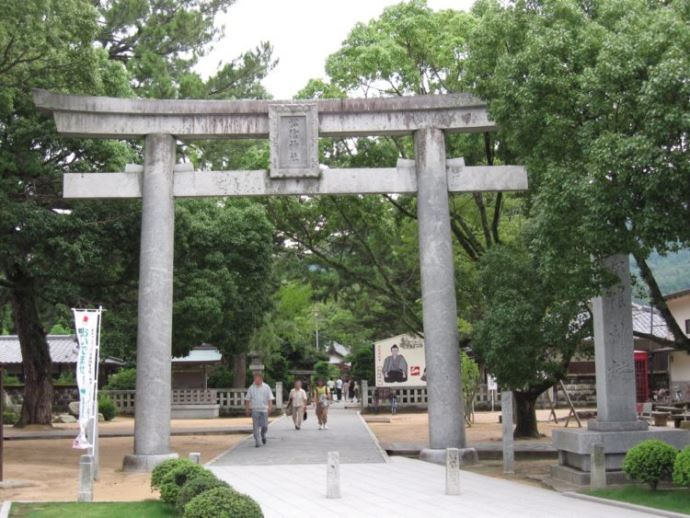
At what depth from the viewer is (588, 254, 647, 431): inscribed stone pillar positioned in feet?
44.2

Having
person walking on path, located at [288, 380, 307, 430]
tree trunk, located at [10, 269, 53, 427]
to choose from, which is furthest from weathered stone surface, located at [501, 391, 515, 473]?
tree trunk, located at [10, 269, 53, 427]

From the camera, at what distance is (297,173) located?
16.9 metres

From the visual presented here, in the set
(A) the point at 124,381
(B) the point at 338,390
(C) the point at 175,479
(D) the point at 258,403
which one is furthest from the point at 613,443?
(B) the point at 338,390

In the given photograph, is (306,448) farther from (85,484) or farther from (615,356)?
(85,484)

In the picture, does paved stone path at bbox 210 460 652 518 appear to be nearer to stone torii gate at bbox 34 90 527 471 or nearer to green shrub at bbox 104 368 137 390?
stone torii gate at bbox 34 90 527 471

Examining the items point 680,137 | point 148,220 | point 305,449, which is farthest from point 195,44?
point 680,137

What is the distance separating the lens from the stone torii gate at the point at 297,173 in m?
16.4

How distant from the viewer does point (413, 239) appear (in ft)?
91.9

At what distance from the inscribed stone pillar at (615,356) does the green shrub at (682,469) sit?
246cm

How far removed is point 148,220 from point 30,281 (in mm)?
8835

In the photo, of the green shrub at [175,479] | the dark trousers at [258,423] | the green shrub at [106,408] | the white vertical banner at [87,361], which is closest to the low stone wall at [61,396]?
the green shrub at [106,408]

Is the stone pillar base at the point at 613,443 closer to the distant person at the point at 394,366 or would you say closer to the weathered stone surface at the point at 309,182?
the weathered stone surface at the point at 309,182

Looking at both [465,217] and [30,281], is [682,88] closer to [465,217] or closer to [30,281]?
[465,217]

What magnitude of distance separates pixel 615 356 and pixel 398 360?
76.9 ft
